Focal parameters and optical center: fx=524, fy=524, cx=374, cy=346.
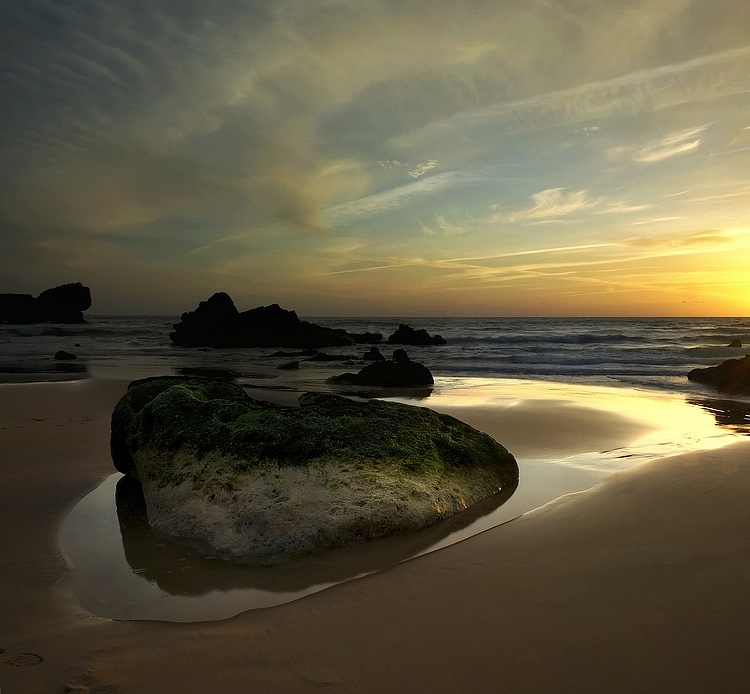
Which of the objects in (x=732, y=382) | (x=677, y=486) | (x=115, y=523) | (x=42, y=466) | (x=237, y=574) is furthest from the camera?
(x=732, y=382)

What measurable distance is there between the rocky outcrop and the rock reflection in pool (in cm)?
3595

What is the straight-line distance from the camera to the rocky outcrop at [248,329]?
40.8 m

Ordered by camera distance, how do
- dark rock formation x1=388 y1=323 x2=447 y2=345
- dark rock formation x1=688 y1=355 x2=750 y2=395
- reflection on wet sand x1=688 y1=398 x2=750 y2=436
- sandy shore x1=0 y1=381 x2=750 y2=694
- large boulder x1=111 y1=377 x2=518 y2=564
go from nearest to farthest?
sandy shore x1=0 y1=381 x2=750 y2=694, large boulder x1=111 y1=377 x2=518 y2=564, reflection on wet sand x1=688 y1=398 x2=750 y2=436, dark rock formation x1=688 y1=355 x2=750 y2=395, dark rock formation x1=388 y1=323 x2=447 y2=345

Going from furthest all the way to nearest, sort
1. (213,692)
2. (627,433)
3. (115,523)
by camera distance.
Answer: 1. (627,433)
2. (115,523)
3. (213,692)

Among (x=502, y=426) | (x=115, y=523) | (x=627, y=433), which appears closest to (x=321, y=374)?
(x=502, y=426)

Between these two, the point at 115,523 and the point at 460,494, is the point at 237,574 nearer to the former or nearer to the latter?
the point at 115,523

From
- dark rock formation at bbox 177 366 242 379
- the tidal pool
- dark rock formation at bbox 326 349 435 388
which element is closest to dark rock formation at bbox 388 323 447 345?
dark rock formation at bbox 177 366 242 379

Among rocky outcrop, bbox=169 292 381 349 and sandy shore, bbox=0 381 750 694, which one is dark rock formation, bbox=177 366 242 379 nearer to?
sandy shore, bbox=0 381 750 694

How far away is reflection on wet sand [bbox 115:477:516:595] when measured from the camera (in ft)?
10.9

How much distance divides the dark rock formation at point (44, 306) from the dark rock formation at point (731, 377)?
79.9 metres

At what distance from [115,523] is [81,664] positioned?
229 centimetres

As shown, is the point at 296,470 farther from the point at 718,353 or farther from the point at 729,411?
the point at 718,353

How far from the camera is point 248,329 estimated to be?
140ft

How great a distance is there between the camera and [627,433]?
8102 mm
